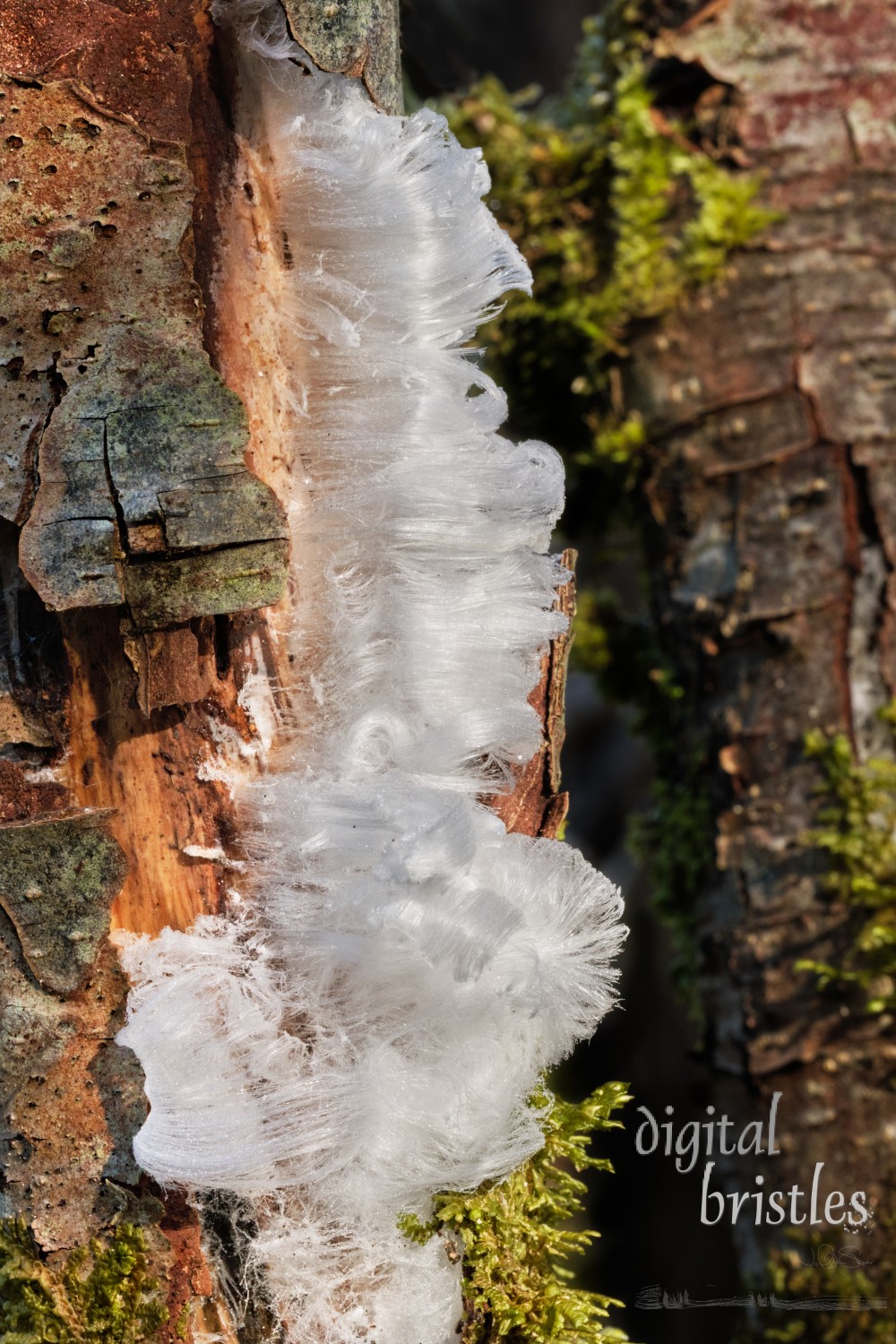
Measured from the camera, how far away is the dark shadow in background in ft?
6.59

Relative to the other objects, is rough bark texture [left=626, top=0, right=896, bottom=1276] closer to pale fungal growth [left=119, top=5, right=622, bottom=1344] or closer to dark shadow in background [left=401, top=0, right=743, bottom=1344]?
dark shadow in background [left=401, top=0, right=743, bottom=1344]

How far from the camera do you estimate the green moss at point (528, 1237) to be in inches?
Result: 30.8

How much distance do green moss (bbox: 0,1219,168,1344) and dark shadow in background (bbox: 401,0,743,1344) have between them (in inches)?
52.2

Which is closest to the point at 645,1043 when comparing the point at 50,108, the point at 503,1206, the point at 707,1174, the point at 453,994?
the point at 707,1174

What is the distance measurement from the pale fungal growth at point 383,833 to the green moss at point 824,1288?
856mm

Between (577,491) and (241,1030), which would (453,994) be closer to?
(241,1030)

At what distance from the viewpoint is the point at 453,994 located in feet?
2.34

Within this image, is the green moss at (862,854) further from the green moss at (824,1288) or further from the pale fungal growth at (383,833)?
the pale fungal growth at (383,833)

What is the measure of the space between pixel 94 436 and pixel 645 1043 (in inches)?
81.6

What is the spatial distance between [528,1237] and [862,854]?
802 mm

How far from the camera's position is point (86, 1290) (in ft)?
2.33
